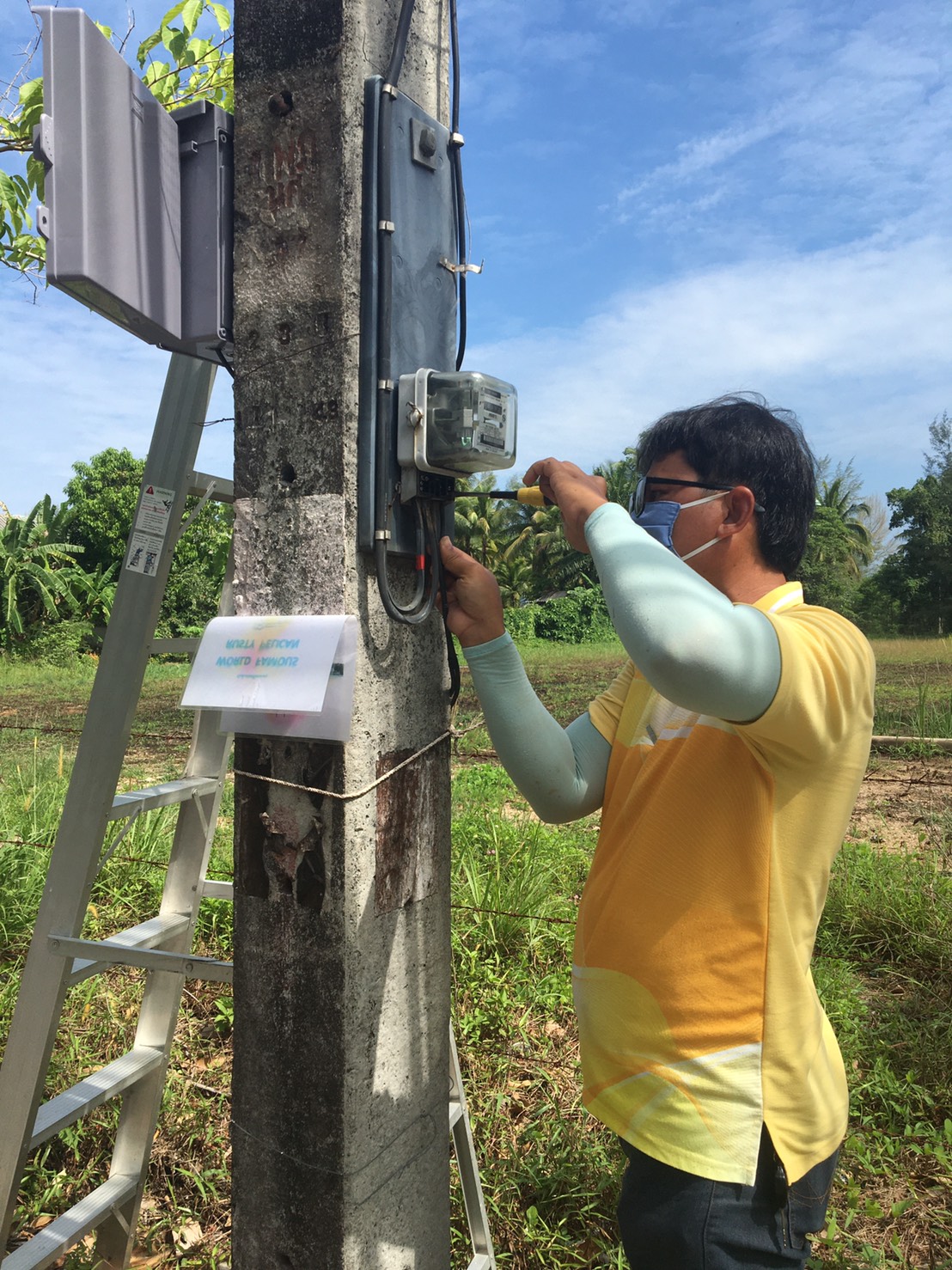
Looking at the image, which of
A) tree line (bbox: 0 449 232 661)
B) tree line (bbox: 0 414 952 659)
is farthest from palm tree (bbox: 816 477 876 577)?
tree line (bbox: 0 449 232 661)

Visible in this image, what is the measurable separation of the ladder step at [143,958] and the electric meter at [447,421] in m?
0.94

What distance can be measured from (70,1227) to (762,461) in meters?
2.16

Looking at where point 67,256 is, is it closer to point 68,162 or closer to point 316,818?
point 68,162

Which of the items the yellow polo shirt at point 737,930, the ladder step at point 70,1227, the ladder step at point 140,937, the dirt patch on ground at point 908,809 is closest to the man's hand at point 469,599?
the yellow polo shirt at point 737,930

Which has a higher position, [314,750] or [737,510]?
[737,510]

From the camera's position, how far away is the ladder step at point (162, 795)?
1.93 metres

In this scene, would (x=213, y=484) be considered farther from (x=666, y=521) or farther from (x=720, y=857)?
(x=720, y=857)

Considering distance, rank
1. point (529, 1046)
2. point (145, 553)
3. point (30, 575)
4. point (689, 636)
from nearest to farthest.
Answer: point (689, 636) < point (145, 553) < point (529, 1046) < point (30, 575)

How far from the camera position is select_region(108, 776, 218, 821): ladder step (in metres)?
1.93

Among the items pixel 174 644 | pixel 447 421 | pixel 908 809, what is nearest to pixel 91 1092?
pixel 174 644

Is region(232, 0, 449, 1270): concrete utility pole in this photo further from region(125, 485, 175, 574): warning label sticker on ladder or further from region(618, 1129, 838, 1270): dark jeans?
region(125, 485, 175, 574): warning label sticker on ladder

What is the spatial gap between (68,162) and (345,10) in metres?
0.47

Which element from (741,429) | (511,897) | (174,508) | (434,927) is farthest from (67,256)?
(511,897)

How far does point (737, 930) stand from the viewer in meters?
1.27
